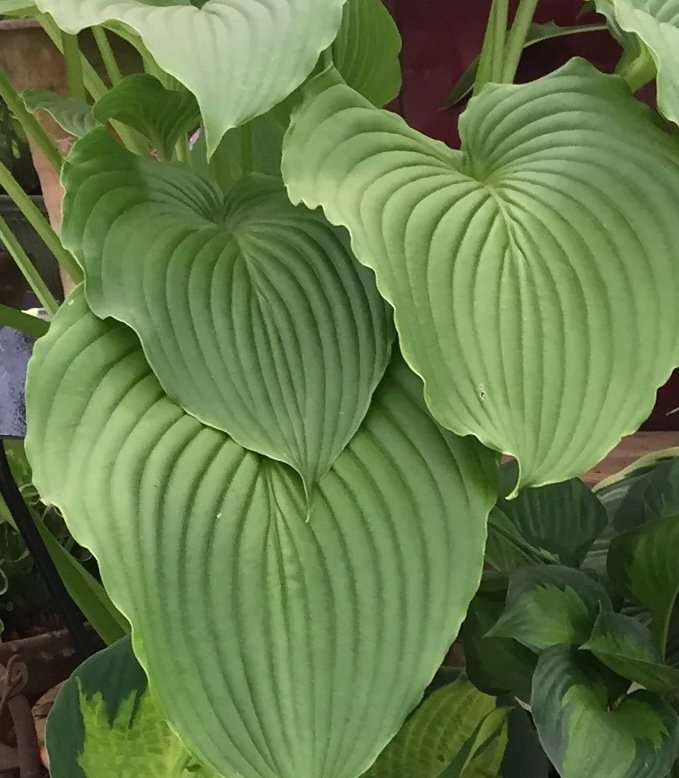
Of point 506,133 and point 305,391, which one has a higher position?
point 506,133

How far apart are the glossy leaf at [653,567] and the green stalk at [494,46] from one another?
1.25 ft

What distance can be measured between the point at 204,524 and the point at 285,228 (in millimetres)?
183

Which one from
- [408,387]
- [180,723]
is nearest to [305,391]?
[408,387]

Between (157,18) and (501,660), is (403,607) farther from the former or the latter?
(157,18)

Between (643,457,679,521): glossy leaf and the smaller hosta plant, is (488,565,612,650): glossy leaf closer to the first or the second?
the smaller hosta plant

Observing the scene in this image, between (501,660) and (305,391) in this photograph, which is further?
(501,660)

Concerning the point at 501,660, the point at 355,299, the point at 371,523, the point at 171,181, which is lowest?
the point at 501,660

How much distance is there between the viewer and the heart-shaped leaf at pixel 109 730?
517 mm

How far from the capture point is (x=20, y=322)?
61 centimetres

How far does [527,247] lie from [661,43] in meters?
0.14

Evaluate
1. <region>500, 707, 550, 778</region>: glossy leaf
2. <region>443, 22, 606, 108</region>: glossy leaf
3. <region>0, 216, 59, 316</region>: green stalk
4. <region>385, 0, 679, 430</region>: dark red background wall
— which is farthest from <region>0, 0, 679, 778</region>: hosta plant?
<region>385, 0, 679, 430</region>: dark red background wall

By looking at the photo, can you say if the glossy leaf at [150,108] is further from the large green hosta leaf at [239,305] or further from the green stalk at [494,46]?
the green stalk at [494,46]

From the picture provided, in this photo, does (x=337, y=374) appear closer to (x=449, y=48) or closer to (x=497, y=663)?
(x=497, y=663)

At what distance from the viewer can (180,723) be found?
36 centimetres
